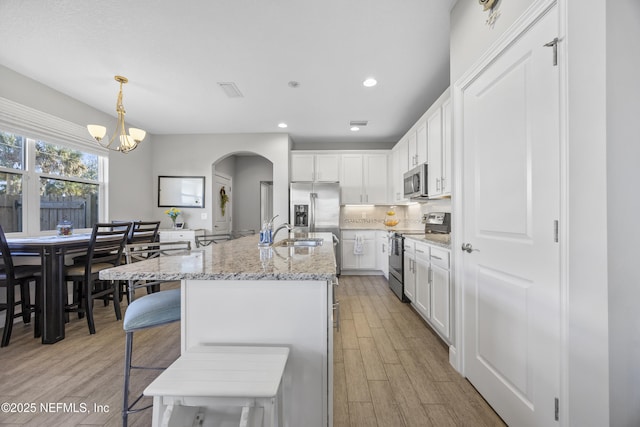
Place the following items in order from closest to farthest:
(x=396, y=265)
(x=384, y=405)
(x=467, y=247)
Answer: (x=384, y=405) → (x=467, y=247) → (x=396, y=265)

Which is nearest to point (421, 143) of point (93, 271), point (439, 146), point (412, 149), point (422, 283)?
point (412, 149)

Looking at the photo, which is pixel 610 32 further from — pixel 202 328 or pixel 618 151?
pixel 202 328

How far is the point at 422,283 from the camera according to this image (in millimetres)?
2752

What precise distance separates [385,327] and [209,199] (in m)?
3.79

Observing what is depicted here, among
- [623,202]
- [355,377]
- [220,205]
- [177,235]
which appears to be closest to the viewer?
[623,202]

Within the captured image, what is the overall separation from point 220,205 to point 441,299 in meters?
4.71

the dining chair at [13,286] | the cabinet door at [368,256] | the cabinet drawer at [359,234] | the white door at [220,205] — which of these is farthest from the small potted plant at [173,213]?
the cabinet door at [368,256]

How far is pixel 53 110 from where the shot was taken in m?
3.27

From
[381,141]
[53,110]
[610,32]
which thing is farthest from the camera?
[381,141]

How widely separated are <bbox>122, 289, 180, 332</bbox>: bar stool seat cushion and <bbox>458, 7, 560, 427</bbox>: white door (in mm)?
1739

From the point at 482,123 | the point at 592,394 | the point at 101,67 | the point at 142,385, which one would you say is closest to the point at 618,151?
the point at 482,123

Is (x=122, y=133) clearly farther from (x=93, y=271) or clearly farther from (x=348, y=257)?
(x=348, y=257)

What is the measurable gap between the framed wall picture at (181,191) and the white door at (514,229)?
4.50m

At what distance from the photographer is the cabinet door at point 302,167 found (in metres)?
5.27
